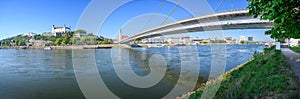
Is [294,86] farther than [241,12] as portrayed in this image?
No

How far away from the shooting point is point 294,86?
14.7 ft

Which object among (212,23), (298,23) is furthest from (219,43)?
(298,23)

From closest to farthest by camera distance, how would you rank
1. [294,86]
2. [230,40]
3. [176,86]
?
[294,86] < [176,86] < [230,40]

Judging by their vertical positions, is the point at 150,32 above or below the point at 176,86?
above

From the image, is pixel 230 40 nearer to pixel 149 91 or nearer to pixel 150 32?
pixel 150 32

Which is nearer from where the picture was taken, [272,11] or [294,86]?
[272,11]

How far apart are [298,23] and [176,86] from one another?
5.82 metres

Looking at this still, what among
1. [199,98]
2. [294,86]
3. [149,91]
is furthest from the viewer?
[149,91]

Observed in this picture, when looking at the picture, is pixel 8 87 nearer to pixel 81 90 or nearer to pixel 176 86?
pixel 81 90

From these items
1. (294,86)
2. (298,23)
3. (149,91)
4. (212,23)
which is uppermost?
(212,23)

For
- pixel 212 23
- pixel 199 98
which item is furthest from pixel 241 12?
pixel 199 98

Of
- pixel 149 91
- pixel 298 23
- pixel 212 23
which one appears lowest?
pixel 149 91

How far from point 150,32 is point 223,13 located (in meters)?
18.8

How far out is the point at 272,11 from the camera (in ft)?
10.7
